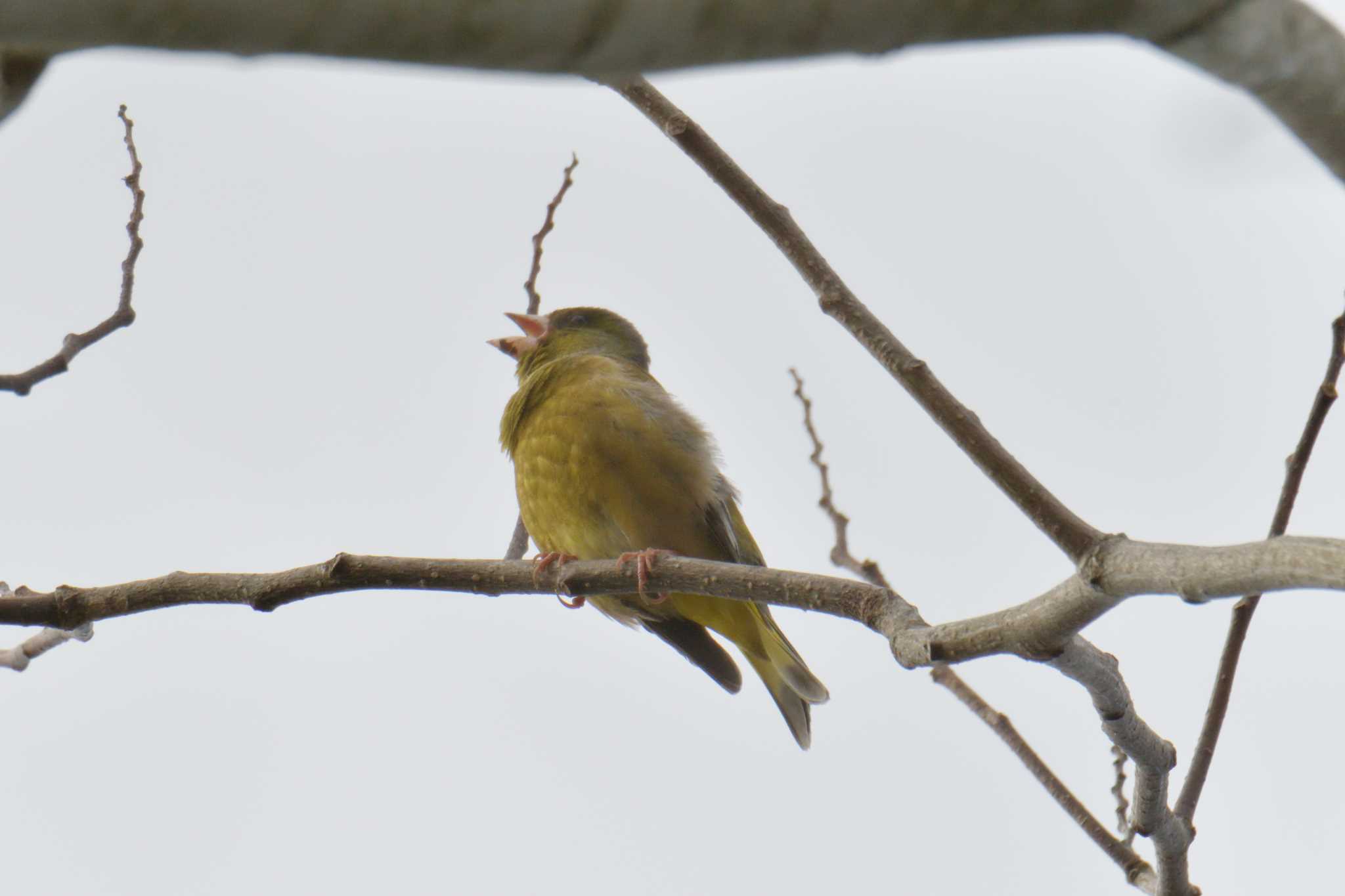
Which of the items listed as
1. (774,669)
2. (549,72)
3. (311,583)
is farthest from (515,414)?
(549,72)

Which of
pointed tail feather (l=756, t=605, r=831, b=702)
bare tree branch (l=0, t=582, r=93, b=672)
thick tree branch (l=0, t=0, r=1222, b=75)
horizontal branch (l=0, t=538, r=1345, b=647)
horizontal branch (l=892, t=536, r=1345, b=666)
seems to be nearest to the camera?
thick tree branch (l=0, t=0, r=1222, b=75)

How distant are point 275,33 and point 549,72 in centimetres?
20

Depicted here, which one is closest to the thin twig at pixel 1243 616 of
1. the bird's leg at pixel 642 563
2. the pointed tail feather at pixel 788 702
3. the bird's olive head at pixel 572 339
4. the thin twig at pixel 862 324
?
the thin twig at pixel 862 324

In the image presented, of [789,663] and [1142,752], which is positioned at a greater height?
[789,663]

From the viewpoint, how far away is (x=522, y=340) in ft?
20.6

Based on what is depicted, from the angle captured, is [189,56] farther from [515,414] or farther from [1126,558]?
[515,414]

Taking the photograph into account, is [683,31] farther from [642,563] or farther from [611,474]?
[611,474]

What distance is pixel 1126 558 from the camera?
214 centimetres

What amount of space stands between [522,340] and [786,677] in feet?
7.12

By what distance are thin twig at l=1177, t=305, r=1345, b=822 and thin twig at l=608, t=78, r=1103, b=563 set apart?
1.98 ft

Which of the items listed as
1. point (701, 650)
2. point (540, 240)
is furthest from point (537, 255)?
point (701, 650)

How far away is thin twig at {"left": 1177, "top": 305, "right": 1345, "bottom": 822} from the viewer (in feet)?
8.74

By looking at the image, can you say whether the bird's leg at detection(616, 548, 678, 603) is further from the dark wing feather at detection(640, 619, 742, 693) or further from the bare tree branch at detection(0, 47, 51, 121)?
the bare tree branch at detection(0, 47, 51, 121)

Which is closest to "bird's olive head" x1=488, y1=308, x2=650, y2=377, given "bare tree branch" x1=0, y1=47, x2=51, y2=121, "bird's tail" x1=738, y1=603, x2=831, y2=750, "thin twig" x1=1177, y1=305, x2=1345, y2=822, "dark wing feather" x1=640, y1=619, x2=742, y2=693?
"dark wing feather" x1=640, y1=619, x2=742, y2=693
